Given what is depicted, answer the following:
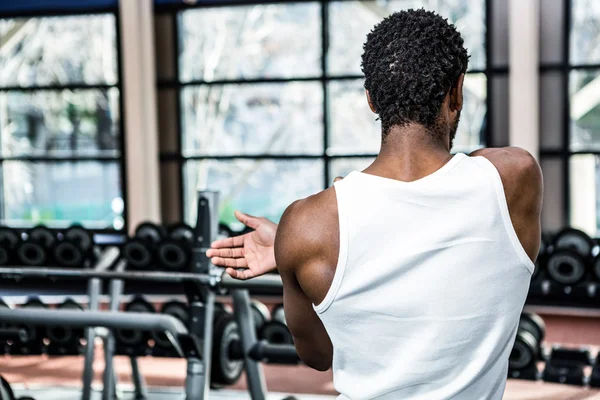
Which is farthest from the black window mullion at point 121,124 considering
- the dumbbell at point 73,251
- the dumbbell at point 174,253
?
the dumbbell at point 174,253

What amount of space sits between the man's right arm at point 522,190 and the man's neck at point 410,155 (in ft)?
0.21

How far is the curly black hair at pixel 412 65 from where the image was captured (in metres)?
0.85

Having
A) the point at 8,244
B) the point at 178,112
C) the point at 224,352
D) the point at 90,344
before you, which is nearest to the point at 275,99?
the point at 178,112

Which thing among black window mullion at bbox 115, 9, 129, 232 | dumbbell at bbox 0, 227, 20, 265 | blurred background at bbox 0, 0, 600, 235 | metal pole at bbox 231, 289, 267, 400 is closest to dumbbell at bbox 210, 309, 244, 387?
metal pole at bbox 231, 289, 267, 400

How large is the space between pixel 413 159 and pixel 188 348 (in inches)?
46.8

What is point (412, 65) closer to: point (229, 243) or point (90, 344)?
point (229, 243)

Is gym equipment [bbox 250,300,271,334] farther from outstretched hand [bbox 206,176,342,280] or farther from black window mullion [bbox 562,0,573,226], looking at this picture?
black window mullion [bbox 562,0,573,226]

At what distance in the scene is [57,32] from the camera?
550 cm

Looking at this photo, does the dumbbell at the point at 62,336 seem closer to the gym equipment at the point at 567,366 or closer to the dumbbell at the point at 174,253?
the dumbbell at the point at 174,253

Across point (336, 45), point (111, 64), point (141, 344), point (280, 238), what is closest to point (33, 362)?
point (141, 344)

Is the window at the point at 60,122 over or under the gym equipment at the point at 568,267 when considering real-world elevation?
over

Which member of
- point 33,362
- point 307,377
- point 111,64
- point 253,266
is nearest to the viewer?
point 253,266

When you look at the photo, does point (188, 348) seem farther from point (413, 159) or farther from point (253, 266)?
point (413, 159)

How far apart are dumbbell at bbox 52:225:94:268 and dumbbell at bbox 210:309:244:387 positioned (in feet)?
4.32
